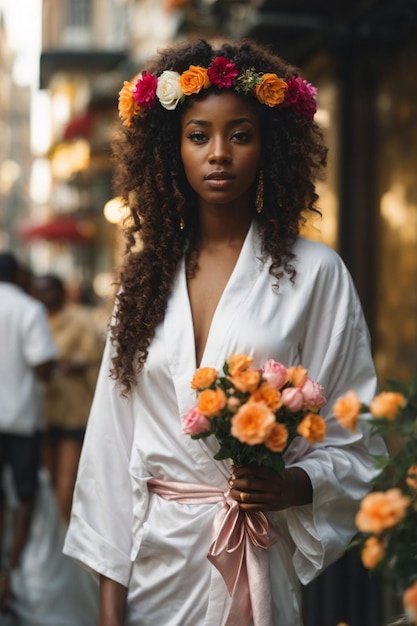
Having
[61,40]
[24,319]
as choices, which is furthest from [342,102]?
[61,40]

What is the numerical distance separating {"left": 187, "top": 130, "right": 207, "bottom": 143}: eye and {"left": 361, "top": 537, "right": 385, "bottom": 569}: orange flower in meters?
1.32

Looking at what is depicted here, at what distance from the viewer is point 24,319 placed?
6.77 m

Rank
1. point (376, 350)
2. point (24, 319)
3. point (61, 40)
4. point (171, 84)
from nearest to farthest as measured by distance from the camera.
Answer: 1. point (171, 84)
2. point (24, 319)
3. point (376, 350)
4. point (61, 40)

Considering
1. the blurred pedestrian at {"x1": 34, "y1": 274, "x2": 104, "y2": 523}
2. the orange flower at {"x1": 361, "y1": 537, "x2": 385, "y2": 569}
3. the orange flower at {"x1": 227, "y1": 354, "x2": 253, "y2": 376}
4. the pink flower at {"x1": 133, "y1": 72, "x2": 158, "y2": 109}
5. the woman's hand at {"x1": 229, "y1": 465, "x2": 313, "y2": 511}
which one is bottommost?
the blurred pedestrian at {"x1": 34, "y1": 274, "x2": 104, "y2": 523}

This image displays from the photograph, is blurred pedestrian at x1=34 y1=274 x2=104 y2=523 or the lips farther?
blurred pedestrian at x1=34 y1=274 x2=104 y2=523

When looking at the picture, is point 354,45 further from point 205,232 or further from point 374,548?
point 374,548

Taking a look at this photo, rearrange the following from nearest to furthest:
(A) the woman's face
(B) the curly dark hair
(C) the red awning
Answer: (A) the woman's face
(B) the curly dark hair
(C) the red awning

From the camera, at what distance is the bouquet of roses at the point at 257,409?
2174mm

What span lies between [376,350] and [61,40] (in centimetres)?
2853

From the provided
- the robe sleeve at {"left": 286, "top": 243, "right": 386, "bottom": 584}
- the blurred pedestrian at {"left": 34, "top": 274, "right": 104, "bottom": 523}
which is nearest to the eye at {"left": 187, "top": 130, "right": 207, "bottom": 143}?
the robe sleeve at {"left": 286, "top": 243, "right": 386, "bottom": 584}

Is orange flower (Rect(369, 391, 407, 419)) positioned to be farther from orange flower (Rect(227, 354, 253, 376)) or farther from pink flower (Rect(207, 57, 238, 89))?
pink flower (Rect(207, 57, 238, 89))

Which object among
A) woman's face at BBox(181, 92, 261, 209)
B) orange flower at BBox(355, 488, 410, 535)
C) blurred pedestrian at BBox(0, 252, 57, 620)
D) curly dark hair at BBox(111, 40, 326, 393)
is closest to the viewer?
orange flower at BBox(355, 488, 410, 535)

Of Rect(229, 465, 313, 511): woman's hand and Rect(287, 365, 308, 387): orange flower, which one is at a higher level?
Rect(287, 365, 308, 387): orange flower

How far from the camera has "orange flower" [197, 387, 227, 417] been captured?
2223 millimetres
